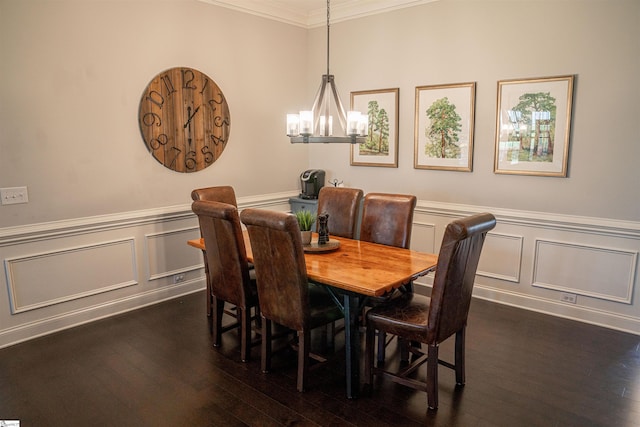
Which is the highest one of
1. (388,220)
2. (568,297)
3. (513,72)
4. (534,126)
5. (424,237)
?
(513,72)

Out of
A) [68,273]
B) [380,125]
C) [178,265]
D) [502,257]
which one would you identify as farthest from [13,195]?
[502,257]

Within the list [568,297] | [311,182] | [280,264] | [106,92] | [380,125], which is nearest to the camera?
[280,264]

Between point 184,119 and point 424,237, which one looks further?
point 424,237

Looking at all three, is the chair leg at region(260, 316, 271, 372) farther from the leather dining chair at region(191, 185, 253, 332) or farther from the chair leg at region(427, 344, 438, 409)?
the chair leg at region(427, 344, 438, 409)

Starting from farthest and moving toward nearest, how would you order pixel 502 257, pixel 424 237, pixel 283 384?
pixel 424 237
pixel 502 257
pixel 283 384

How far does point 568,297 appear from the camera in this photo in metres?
3.60

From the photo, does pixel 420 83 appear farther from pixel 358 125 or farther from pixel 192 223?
pixel 192 223

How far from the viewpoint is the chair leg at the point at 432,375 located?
→ 2322 millimetres

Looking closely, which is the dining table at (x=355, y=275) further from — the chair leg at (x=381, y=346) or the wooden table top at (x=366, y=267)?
the chair leg at (x=381, y=346)

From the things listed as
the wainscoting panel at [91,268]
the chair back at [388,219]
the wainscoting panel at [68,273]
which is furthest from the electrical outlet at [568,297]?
the wainscoting panel at [68,273]

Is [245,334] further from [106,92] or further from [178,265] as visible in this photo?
[106,92]

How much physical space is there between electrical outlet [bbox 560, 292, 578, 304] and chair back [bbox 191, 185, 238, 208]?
297 cm

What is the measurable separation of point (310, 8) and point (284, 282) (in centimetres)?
353

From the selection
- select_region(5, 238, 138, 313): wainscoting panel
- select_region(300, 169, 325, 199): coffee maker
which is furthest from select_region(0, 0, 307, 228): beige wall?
select_region(300, 169, 325, 199): coffee maker
